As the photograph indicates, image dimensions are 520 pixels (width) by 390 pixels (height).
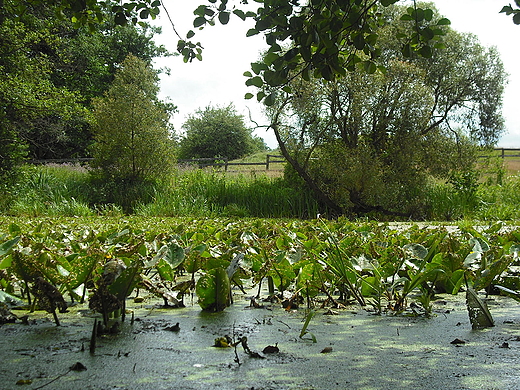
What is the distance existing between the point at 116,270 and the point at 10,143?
12.1 metres

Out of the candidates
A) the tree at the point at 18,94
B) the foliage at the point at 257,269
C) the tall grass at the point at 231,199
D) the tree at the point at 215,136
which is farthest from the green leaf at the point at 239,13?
the tree at the point at 215,136

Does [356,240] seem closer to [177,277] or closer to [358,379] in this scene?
[177,277]

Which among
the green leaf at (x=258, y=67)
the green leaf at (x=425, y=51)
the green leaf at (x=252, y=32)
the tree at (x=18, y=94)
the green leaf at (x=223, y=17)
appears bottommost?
the green leaf at (x=258, y=67)

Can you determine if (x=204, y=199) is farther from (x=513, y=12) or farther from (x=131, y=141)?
(x=513, y=12)

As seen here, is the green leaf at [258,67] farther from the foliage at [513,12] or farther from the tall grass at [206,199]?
the tall grass at [206,199]

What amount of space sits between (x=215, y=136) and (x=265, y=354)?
117 ft

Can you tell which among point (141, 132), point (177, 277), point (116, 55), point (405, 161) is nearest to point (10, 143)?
point (141, 132)

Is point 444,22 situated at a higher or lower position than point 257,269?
higher

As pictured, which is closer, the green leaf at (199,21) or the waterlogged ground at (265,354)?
the waterlogged ground at (265,354)

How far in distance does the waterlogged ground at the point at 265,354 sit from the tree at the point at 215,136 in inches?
1340

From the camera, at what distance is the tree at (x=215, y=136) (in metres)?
35.6

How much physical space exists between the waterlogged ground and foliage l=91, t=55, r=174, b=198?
10972 mm

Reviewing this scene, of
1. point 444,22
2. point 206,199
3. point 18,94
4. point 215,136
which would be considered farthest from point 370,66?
point 215,136

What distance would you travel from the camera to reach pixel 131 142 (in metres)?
12.1
